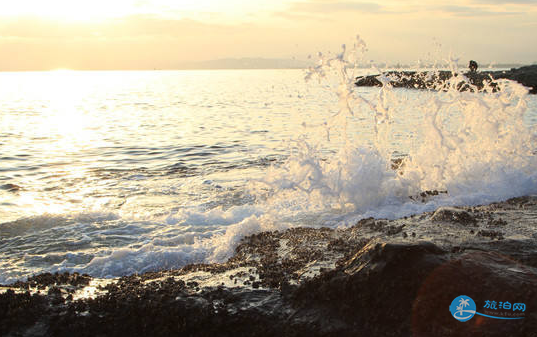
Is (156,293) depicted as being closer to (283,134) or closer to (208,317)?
(208,317)

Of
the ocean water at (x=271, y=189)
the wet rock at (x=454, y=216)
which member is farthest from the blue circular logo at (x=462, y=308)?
the ocean water at (x=271, y=189)

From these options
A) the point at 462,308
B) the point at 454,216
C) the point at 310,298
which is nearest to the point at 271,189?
the point at 454,216

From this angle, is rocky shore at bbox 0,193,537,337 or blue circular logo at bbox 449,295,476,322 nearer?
blue circular logo at bbox 449,295,476,322

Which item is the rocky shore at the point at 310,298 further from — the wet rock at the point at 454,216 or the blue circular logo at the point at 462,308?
the wet rock at the point at 454,216

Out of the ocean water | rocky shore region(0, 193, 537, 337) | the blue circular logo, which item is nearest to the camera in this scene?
the blue circular logo

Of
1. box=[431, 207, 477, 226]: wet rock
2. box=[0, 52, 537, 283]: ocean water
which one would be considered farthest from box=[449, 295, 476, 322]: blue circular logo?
box=[0, 52, 537, 283]: ocean water

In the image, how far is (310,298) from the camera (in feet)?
14.2

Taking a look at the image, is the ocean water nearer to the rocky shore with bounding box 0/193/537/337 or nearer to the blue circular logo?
the rocky shore with bounding box 0/193/537/337

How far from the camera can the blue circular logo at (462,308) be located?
3682mm

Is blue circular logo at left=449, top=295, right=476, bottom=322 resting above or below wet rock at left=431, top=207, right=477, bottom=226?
above

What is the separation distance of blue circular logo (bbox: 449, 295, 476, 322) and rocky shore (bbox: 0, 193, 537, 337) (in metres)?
0.04

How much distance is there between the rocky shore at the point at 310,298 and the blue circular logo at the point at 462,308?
4 centimetres

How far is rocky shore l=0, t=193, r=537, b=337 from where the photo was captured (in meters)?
3.80

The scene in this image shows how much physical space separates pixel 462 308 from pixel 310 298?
144 centimetres
